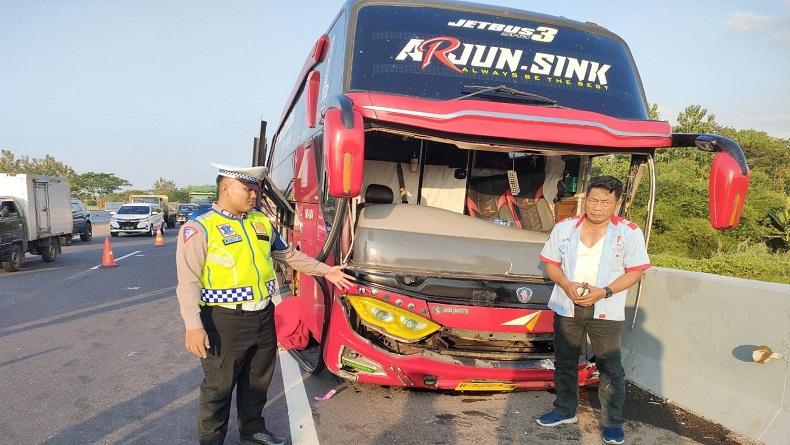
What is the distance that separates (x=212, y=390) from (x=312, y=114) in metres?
3.03

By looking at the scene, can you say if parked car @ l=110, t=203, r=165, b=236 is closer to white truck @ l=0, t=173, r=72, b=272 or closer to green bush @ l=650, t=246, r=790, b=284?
white truck @ l=0, t=173, r=72, b=272

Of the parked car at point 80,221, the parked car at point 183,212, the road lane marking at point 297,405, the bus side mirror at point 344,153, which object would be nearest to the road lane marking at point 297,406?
the road lane marking at point 297,405

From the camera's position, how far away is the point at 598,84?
16.1 ft

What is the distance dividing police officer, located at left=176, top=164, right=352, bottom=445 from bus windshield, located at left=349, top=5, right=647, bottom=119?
5.16 feet

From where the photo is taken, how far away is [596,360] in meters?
3.85

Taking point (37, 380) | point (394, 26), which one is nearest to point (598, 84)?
point (394, 26)

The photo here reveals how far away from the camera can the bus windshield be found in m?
4.53

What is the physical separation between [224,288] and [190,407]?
170 centimetres

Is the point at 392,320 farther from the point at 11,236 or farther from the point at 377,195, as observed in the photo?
the point at 11,236

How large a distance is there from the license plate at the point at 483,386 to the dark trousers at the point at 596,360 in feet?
1.35

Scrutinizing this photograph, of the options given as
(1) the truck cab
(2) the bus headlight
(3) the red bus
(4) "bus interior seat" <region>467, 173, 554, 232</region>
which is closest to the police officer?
(3) the red bus

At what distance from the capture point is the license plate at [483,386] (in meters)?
4.20

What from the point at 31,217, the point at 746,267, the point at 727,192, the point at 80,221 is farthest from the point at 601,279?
the point at 80,221

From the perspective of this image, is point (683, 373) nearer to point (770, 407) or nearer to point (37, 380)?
point (770, 407)
